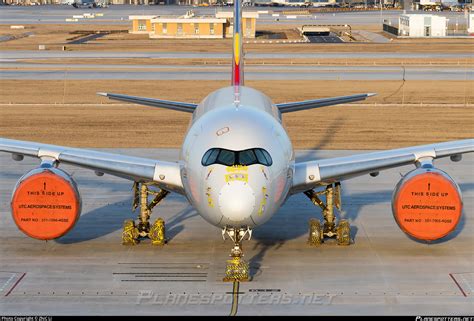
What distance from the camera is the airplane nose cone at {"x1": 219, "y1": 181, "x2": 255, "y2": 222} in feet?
79.6

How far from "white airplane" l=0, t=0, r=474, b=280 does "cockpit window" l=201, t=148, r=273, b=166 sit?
0.09ft

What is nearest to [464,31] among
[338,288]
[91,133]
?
[91,133]

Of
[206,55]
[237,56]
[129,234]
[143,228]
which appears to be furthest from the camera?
[206,55]

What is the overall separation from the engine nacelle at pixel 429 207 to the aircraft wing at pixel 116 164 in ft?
23.1

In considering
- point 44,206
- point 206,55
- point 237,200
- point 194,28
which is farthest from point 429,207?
point 194,28

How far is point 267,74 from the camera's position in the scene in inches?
3499

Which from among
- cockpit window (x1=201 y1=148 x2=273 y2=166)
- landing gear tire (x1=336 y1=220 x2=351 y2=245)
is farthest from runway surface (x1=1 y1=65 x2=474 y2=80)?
cockpit window (x1=201 y1=148 x2=273 y2=166)

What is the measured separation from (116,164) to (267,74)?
60.1 metres

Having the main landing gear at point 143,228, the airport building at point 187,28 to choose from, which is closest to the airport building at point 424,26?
the airport building at point 187,28

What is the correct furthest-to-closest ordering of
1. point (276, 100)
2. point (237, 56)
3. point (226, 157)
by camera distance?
point (276, 100) < point (237, 56) < point (226, 157)

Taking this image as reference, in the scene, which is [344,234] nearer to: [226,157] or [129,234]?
[226,157]

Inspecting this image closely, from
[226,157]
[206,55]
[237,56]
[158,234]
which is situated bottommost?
[206,55]

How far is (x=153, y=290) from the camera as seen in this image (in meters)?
25.6

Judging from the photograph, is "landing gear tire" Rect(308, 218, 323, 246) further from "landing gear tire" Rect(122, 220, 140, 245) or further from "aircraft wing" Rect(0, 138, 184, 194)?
"landing gear tire" Rect(122, 220, 140, 245)
